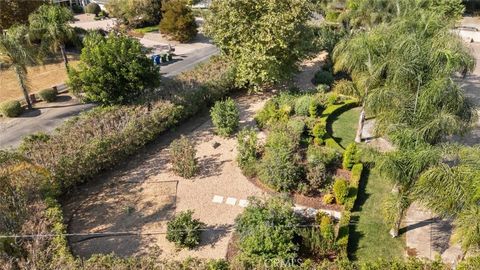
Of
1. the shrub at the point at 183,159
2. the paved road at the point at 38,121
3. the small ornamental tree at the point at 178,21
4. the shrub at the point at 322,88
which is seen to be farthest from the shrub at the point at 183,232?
the small ornamental tree at the point at 178,21

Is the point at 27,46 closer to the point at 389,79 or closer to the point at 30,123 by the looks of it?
the point at 30,123

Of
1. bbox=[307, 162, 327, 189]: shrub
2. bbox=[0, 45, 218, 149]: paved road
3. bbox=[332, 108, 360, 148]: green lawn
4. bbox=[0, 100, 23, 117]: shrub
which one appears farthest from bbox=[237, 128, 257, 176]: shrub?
bbox=[0, 100, 23, 117]: shrub

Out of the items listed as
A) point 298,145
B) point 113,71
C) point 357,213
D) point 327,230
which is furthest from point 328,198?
point 113,71

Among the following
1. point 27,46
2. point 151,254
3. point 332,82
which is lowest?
point 151,254

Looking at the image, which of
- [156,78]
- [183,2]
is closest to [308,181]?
[156,78]

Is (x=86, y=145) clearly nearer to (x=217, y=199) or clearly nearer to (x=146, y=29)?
(x=217, y=199)

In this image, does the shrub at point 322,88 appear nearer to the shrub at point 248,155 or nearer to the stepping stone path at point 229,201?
the shrub at point 248,155
